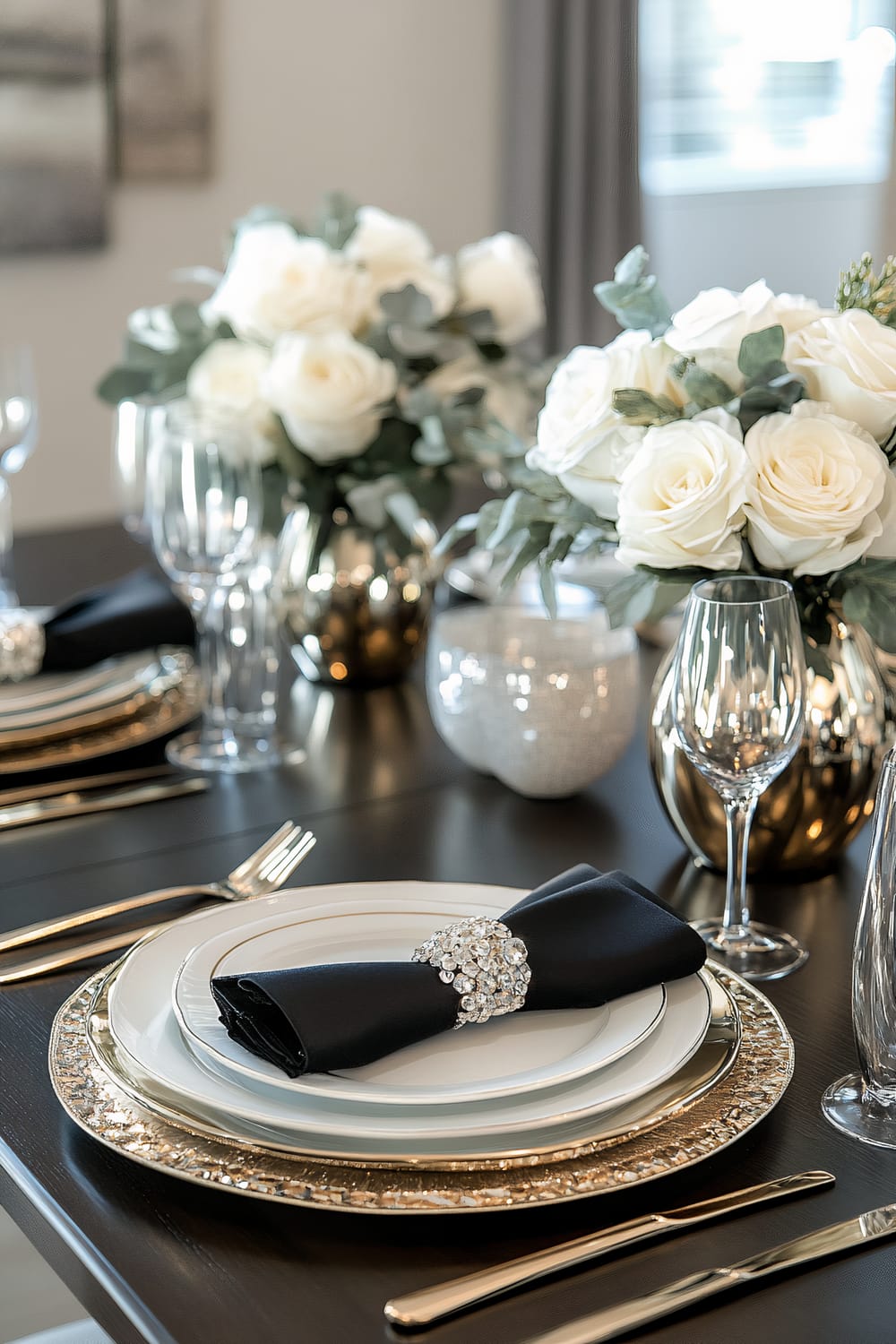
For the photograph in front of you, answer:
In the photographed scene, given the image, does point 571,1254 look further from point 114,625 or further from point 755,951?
point 114,625

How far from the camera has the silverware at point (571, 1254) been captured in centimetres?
56

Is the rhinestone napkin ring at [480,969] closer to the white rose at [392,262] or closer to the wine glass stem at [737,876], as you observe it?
the wine glass stem at [737,876]

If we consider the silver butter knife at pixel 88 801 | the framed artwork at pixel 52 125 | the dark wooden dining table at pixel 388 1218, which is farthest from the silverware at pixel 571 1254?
the framed artwork at pixel 52 125

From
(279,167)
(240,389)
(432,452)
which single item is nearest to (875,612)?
(432,452)

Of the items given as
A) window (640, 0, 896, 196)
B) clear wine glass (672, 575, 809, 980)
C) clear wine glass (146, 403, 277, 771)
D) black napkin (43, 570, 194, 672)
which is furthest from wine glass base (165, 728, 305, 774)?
window (640, 0, 896, 196)

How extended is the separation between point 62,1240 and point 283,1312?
0.35 ft

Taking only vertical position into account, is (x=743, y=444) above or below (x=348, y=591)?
above

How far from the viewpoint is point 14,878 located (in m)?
0.98

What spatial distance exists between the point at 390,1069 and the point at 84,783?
0.54 metres

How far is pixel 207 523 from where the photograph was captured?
117cm

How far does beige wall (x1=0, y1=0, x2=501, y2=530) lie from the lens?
362 cm

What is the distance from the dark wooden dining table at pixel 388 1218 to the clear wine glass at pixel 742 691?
109mm

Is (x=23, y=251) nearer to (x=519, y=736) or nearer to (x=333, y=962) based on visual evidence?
(x=519, y=736)

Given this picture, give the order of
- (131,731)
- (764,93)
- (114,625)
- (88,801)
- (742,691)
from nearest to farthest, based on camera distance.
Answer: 1. (742,691)
2. (88,801)
3. (131,731)
4. (114,625)
5. (764,93)
